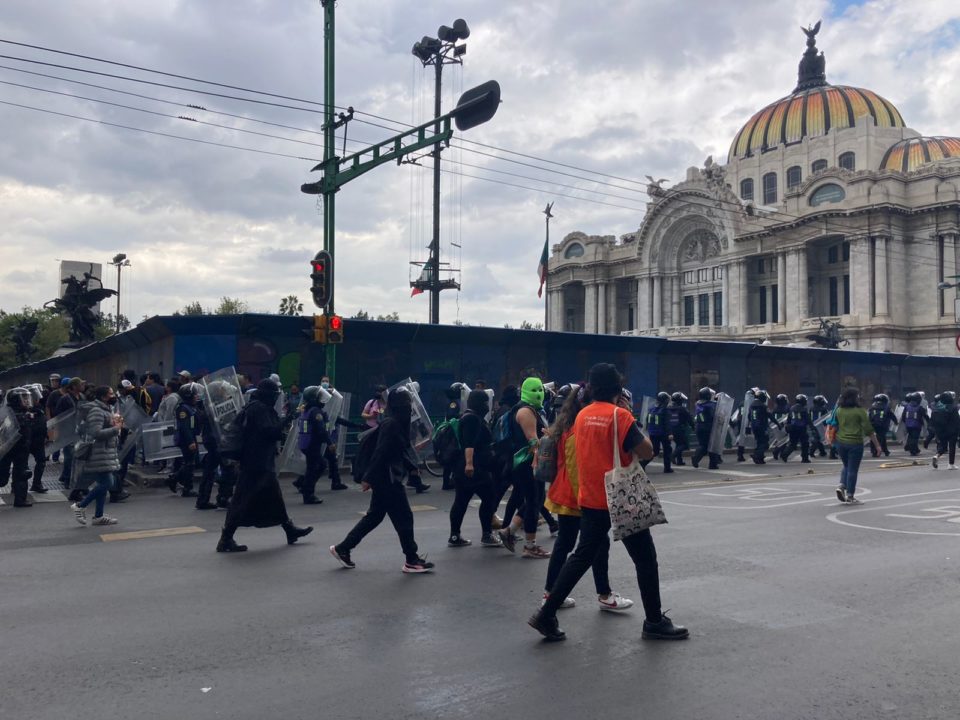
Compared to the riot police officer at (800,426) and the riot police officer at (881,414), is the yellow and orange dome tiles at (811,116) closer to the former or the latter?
the riot police officer at (881,414)

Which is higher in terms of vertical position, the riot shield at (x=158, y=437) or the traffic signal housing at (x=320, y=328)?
the traffic signal housing at (x=320, y=328)

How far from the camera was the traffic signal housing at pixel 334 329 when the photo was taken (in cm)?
1531

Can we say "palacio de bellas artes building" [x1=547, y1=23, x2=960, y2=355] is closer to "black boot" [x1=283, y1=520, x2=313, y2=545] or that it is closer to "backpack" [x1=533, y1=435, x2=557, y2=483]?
"black boot" [x1=283, y1=520, x2=313, y2=545]

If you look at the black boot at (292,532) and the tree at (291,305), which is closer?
the black boot at (292,532)

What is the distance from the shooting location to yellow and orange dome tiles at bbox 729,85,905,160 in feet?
260

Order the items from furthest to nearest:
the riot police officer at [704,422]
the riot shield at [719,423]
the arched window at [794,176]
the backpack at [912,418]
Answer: the arched window at [794,176], the backpack at [912,418], the riot shield at [719,423], the riot police officer at [704,422]

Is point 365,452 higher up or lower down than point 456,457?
higher up

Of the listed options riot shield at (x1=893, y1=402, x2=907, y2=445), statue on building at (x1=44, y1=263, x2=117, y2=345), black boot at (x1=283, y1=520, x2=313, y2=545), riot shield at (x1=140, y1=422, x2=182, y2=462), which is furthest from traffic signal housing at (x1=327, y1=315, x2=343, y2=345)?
statue on building at (x1=44, y1=263, x2=117, y2=345)

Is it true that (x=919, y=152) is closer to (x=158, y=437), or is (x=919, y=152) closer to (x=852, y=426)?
(x=852, y=426)

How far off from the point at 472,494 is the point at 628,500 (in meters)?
3.39

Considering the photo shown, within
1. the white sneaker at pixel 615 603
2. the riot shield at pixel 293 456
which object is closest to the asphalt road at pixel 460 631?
the white sneaker at pixel 615 603

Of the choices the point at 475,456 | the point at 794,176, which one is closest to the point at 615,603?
the point at 475,456

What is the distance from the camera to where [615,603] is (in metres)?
5.91

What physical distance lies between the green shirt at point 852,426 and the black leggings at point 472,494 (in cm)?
570
